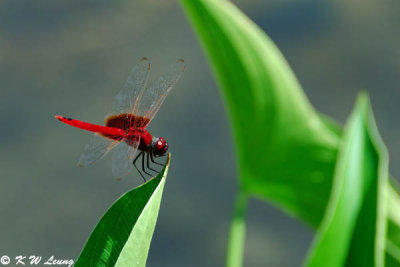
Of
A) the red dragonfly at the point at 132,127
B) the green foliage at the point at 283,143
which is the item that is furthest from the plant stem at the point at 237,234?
the red dragonfly at the point at 132,127

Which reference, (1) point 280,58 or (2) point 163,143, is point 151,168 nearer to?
(2) point 163,143

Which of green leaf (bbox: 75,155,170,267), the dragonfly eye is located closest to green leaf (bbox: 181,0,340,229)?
the dragonfly eye

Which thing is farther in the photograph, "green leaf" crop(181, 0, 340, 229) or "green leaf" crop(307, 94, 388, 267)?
"green leaf" crop(181, 0, 340, 229)

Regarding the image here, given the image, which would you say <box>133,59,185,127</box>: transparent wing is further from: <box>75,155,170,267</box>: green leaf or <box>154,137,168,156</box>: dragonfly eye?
<box>75,155,170,267</box>: green leaf

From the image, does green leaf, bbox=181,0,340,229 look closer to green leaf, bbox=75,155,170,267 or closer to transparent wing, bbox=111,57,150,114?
transparent wing, bbox=111,57,150,114

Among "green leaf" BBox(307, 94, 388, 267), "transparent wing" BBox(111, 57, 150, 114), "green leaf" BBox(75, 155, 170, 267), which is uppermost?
"transparent wing" BBox(111, 57, 150, 114)

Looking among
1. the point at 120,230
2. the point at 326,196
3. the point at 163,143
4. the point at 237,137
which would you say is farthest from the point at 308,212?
the point at 120,230

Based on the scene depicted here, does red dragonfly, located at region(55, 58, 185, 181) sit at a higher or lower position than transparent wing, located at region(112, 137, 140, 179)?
higher
